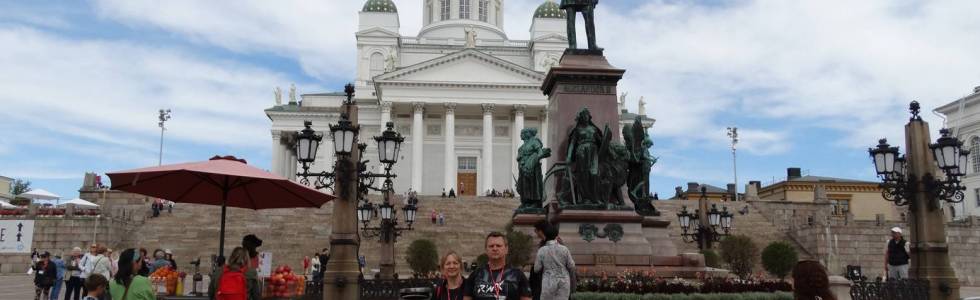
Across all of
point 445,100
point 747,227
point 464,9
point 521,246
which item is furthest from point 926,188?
point 464,9

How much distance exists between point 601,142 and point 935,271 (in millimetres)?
5642

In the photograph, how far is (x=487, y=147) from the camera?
62.1 metres

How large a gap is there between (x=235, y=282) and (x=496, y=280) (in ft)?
7.97

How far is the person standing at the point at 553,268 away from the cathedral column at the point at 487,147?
5520 centimetres

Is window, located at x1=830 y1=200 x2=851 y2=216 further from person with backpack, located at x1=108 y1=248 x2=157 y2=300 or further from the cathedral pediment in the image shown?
person with backpack, located at x1=108 y1=248 x2=157 y2=300

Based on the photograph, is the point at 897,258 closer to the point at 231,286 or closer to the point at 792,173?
the point at 231,286

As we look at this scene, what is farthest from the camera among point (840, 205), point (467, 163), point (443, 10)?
point (443, 10)

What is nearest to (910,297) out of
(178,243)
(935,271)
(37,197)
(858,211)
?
(935,271)

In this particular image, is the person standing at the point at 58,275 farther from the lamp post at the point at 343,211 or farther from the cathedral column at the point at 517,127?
the cathedral column at the point at 517,127

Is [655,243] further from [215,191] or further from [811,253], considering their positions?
[811,253]

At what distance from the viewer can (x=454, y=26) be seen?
74.4 metres

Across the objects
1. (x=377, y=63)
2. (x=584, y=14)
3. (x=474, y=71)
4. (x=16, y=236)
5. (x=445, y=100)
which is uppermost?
(x=377, y=63)

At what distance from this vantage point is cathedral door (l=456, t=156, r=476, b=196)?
65.0 metres

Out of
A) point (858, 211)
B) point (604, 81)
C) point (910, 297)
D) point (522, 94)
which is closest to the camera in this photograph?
point (910, 297)
